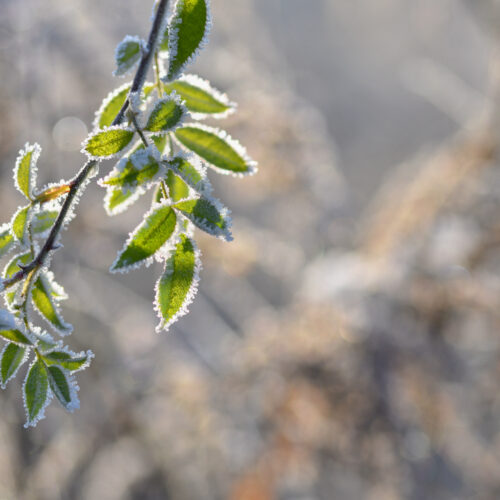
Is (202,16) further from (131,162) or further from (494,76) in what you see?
(494,76)

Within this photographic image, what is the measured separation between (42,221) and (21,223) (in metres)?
0.04

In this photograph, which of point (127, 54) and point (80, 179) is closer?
point (80, 179)

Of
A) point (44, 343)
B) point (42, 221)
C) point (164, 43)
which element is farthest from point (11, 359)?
point (164, 43)

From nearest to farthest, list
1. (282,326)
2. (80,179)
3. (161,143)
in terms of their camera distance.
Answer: (80,179)
(161,143)
(282,326)

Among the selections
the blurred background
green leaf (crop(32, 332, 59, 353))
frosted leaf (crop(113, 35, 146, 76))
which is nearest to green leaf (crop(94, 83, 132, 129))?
frosted leaf (crop(113, 35, 146, 76))

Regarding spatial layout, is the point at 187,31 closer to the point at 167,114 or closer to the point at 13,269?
the point at 167,114

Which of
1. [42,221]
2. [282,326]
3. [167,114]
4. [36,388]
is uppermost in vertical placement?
[282,326]

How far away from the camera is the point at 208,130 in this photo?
0.56 meters

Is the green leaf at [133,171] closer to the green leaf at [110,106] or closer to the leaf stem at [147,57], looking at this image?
the leaf stem at [147,57]

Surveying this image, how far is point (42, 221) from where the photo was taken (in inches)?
21.7

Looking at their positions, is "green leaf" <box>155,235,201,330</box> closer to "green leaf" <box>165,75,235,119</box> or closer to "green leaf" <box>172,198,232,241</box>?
"green leaf" <box>172,198,232,241</box>

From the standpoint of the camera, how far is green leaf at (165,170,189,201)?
1.67 feet

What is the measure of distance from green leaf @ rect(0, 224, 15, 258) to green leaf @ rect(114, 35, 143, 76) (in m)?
0.19

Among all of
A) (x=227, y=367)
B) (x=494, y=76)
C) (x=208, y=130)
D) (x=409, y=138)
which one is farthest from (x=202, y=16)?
(x=409, y=138)
